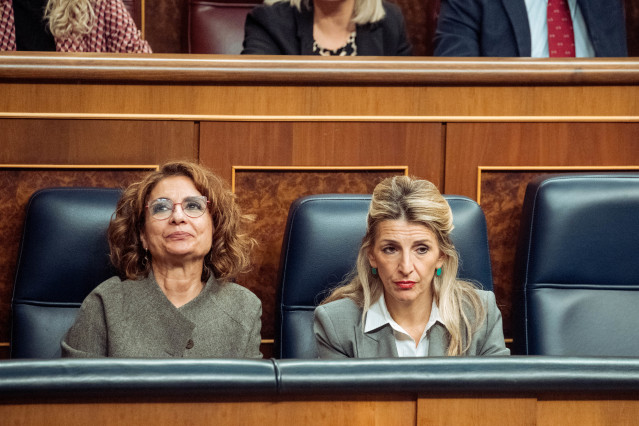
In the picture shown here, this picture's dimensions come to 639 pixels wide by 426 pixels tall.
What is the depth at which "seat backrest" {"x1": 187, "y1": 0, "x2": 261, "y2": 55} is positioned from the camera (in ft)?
6.77

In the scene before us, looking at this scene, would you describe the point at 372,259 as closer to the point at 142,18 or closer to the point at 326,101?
the point at 326,101

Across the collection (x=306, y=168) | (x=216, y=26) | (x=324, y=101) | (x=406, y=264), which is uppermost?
(x=216, y=26)

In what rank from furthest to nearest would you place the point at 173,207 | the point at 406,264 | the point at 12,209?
the point at 12,209 → the point at 173,207 → the point at 406,264

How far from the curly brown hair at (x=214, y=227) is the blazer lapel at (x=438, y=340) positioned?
1.01ft

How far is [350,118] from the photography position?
1.33 m

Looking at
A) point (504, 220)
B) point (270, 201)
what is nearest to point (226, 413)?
point (270, 201)

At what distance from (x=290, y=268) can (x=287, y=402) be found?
56 cm

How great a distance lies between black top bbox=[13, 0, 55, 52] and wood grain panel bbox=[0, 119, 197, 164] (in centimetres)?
43

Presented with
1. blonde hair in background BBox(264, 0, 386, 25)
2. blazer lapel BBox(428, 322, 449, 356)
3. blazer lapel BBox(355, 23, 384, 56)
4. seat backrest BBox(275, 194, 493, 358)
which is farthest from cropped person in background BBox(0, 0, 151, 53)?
blazer lapel BBox(428, 322, 449, 356)

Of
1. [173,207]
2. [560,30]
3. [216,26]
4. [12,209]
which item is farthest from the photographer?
[216,26]

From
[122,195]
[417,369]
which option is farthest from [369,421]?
[122,195]

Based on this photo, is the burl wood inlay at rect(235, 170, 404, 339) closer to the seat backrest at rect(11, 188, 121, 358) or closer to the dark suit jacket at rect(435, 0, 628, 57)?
the seat backrest at rect(11, 188, 121, 358)

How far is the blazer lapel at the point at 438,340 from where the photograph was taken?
108cm

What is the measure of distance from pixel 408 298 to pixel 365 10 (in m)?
0.79
